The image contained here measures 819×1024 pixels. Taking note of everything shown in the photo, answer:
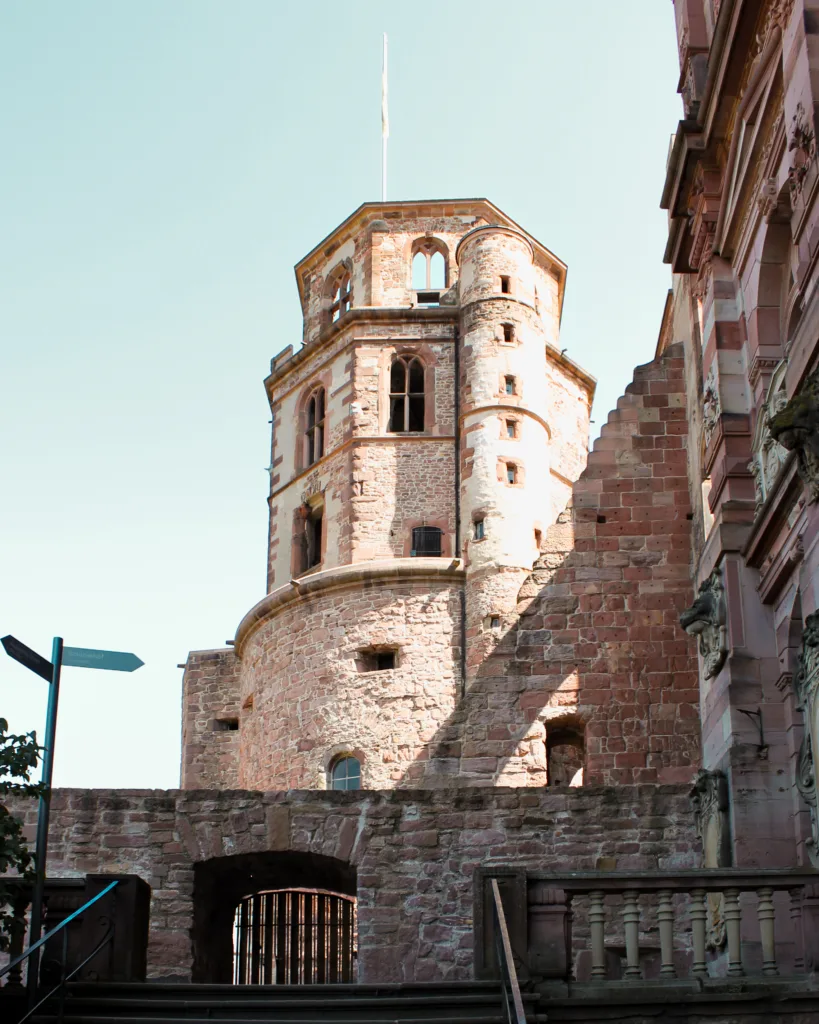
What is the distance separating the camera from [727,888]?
10242 millimetres

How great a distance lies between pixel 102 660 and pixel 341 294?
21.6 m

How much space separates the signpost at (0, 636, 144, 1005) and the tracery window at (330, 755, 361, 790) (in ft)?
45.9

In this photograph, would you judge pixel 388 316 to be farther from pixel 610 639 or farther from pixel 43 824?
pixel 43 824

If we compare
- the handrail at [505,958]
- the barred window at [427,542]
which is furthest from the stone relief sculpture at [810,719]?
the barred window at [427,542]

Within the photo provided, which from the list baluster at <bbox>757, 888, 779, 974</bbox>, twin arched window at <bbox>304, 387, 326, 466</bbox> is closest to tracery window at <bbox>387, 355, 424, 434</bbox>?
twin arched window at <bbox>304, 387, 326, 466</bbox>

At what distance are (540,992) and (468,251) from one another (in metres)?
22.2

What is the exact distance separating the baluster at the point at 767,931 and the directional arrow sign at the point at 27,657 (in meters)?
5.22

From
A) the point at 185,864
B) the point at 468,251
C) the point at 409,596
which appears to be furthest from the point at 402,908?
the point at 468,251

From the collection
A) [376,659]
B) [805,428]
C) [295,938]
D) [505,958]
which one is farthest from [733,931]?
[376,659]

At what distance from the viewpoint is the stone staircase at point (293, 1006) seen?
998 centimetres

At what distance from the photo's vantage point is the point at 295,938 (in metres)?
19.2

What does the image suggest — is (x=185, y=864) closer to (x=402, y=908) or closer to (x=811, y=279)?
(x=402, y=908)

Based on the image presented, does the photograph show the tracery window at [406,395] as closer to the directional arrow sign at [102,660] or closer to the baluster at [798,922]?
the directional arrow sign at [102,660]

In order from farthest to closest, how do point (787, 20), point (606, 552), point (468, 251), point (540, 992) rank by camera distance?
point (468, 251)
point (606, 552)
point (787, 20)
point (540, 992)
